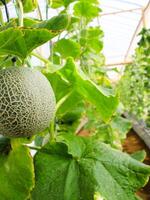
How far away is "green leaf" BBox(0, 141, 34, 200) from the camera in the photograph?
659 millimetres

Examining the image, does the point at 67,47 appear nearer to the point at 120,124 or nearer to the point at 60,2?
the point at 60,2

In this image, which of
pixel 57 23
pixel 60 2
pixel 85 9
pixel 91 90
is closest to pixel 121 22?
pixel 85 9

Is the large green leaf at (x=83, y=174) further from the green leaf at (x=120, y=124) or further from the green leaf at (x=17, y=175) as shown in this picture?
the green leaf at (x=120, y=124)

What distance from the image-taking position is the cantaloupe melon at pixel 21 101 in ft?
1.91

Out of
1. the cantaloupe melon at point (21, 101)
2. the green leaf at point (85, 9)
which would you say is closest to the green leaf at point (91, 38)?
the green leaf at point (85, 9)

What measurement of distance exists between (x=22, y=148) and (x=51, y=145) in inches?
2.8

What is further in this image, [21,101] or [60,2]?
[60,2]

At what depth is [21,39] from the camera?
56cm

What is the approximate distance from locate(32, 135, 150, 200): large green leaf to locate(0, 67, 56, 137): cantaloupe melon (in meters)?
0.14

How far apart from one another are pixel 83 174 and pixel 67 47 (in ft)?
1.92

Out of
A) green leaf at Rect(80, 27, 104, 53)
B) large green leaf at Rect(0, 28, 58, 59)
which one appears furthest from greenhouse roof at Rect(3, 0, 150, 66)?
large green leaf at Rect(0, 28, 58, 59)

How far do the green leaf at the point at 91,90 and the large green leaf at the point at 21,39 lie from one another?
4.8 inches

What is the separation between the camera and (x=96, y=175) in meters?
0.70

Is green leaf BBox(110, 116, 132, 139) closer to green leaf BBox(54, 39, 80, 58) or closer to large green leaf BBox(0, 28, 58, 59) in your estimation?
green leaf BBox(54, 39, 80, 58)
